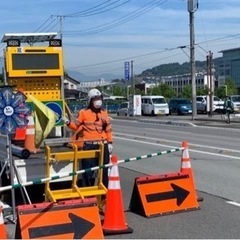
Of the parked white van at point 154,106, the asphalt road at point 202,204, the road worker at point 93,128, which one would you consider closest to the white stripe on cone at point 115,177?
the asphalt road at point 202,204

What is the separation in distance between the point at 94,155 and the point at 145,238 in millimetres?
1973

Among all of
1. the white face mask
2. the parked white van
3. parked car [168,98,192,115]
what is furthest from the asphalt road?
parked car [168,98,192,115]

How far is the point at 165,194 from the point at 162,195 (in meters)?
0.06

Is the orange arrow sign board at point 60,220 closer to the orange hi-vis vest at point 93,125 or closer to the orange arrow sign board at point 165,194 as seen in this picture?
the orange arrow sign board at point 165,194

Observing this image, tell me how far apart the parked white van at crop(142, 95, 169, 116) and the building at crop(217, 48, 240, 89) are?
96.0m

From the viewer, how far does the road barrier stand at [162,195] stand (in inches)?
340

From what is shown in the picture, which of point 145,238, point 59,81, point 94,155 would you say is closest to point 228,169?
point 59,81

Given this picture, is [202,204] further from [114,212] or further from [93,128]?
[114,212]

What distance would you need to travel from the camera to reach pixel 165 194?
8.75 m

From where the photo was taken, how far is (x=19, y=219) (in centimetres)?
664

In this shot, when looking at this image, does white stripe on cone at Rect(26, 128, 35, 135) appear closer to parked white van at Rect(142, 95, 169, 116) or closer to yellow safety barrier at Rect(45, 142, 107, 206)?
yellow safety barrier at Rect(45, 142, 107, 206)

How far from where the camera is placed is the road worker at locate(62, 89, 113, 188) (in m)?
9.34

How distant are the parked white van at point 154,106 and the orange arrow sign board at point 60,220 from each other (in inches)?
2106

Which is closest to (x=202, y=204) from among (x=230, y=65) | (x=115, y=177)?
(x=115, y=177)
